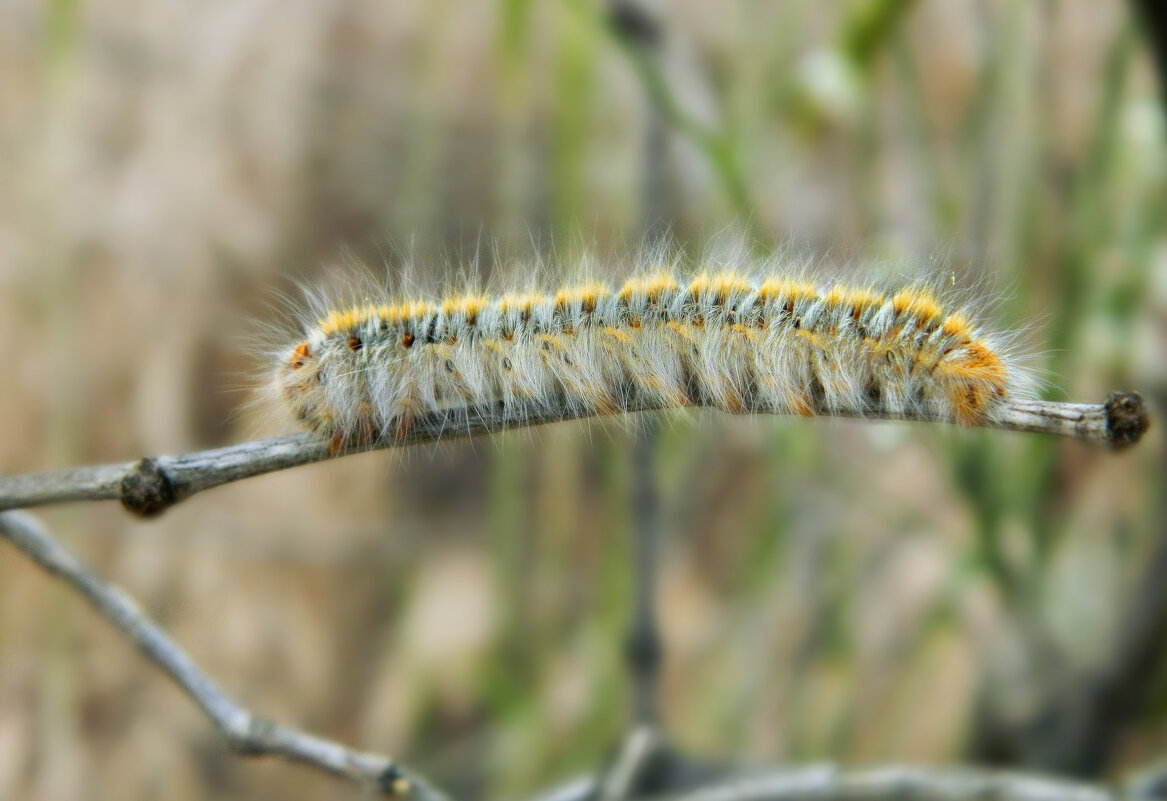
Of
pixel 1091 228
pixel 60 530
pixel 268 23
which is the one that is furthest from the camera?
pixel 268 23

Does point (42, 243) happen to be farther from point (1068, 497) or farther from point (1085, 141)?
point (1068, 497)

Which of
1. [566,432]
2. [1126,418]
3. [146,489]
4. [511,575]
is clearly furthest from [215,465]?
[511,575]

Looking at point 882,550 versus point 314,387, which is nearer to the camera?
point 314,387

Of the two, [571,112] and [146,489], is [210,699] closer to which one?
[146,489]

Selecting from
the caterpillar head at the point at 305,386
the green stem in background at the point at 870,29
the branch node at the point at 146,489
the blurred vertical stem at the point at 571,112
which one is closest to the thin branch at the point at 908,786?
the caterpillar head at the point at 305,386

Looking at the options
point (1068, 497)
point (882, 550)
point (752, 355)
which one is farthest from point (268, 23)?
point (1068, 497)

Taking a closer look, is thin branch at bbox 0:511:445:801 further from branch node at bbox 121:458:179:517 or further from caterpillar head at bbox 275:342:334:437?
caterpillar head at bbox 275:342:334:437
